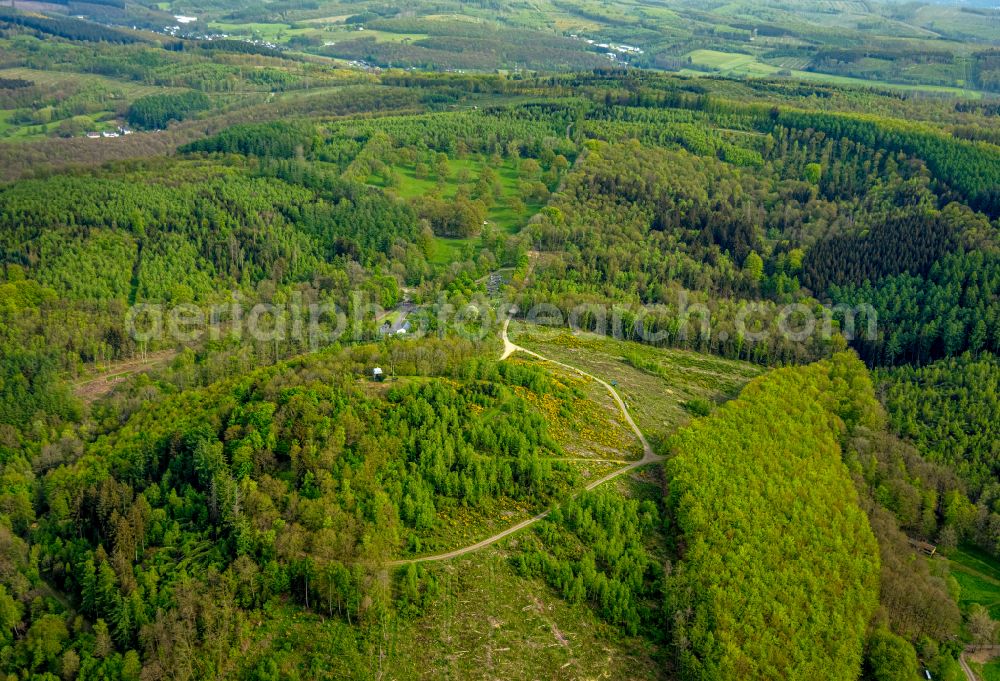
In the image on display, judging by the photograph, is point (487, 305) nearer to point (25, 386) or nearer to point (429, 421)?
point (429, 421)

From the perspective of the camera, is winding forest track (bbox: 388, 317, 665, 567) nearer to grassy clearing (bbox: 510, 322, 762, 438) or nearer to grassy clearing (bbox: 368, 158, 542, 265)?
grassy clearing (bbox: 510, 322, 762, 438)

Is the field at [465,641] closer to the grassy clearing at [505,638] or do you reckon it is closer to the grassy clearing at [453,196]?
the grassy clearing at [505,638]

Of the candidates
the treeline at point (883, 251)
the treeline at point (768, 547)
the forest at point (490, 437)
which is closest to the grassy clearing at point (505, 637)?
the forest at point (490, 437)

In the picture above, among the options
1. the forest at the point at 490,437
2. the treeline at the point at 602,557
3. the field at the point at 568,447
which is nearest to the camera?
the forest at the point at 490,437

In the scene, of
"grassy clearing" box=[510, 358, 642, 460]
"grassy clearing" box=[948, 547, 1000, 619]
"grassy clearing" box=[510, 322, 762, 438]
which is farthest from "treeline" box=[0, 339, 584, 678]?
"grassy clearing" box=[948, 547, 1000, 619]

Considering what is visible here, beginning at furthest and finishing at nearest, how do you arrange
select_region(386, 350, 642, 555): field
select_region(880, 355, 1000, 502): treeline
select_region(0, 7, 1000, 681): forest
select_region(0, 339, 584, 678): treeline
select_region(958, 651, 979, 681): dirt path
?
select_region(880, 355, 1000, 502): treeline, select_region(386, 350, 642, 555): field, select_region(958, 651, 979, 681): dirt path, select_region(0, 7, 1000, 681): forest, select_region(0, 339, 584, 678): treeline

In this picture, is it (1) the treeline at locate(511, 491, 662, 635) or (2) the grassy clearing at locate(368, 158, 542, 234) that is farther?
(2) the grassy clearing at locate(368, 158, 542, 234)
